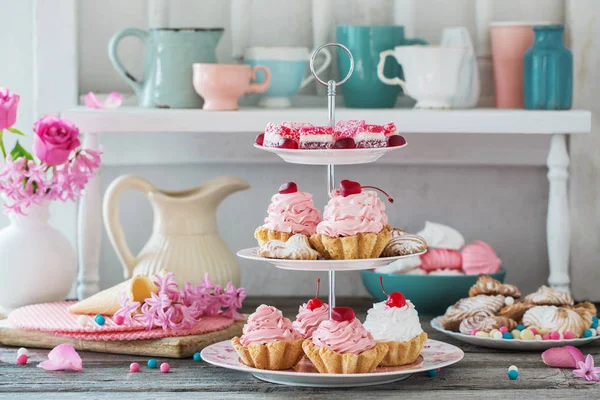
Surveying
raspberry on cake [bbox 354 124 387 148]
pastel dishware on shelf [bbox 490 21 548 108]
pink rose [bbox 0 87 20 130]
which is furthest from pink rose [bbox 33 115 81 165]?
pastel dishware on shelf [bbox 490 21 548 108]

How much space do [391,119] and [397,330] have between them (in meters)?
0.54

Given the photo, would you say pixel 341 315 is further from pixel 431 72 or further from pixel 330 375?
pixel 431 72

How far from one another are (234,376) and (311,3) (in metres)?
0.89

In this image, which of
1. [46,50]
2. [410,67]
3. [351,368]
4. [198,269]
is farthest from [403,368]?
[46,50]

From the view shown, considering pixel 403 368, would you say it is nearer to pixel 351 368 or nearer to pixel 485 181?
pixel 351 368

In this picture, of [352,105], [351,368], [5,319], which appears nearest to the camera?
[351,368]

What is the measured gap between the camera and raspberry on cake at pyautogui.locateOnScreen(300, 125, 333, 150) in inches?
49.9

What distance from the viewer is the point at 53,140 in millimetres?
1585

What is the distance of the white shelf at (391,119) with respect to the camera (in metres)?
1.73

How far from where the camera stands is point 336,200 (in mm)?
1292

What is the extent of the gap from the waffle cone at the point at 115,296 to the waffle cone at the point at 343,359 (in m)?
0.38

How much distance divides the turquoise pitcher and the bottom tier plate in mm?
584

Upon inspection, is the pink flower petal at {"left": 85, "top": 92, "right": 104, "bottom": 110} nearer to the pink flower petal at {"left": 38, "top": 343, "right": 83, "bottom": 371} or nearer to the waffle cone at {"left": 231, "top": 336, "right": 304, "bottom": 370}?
the pink flower petal at {"left": 38, "top": 343, "right": 83, "bottom": 371}

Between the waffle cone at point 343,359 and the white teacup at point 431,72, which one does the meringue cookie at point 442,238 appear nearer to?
the white teacup at point 431,72
